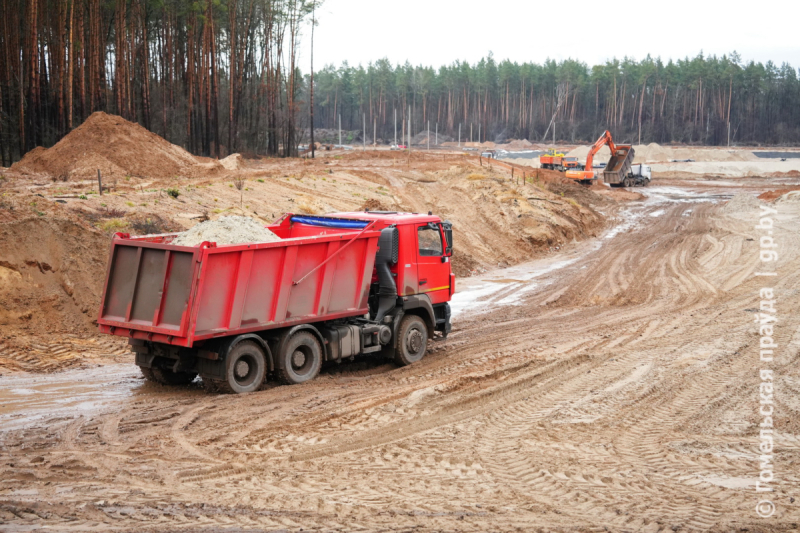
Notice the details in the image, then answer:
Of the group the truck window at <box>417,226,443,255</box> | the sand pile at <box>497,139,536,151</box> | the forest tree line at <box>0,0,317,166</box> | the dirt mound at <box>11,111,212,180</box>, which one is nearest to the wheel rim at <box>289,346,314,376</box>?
the truck window at <box>417,226,443,255</box>

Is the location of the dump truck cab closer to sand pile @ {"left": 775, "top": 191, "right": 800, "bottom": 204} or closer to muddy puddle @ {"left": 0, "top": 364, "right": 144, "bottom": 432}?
muddy puddle @ {"left": 0, "top": 364, "right": 144, "bottom": 432}

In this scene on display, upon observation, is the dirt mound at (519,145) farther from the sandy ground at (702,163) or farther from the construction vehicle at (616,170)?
the construction vehicle at (616,170)

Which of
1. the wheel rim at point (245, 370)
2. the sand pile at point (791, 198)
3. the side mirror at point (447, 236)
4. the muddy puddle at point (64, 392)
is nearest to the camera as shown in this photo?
the muddy puddle at point (64, 392)

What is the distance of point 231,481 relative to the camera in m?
7.12

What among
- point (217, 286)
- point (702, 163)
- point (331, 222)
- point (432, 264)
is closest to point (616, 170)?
point (702, 163)

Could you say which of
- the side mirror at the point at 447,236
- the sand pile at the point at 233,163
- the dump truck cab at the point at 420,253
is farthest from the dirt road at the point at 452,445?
the sand pile at the point at 233,163

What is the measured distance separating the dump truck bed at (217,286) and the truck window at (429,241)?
1.67m

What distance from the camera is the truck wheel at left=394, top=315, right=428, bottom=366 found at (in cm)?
1265

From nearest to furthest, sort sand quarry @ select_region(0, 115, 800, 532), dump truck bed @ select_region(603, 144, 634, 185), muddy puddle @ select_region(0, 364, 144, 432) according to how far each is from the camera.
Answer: sand quarry @ select_region(0, 115, 800, 532) → muddy puddle @ select_region(0, 364, 144, 432) → dump truck bed @ select_region(603, 144, 634, 185)

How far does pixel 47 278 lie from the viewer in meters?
14.2

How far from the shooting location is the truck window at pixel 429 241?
12883 mm

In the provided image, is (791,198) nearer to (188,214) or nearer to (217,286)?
(188,214)

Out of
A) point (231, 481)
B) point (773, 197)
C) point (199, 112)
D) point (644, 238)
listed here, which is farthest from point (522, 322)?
point (199, 112)

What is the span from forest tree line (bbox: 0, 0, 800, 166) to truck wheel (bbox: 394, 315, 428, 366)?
3134cm
